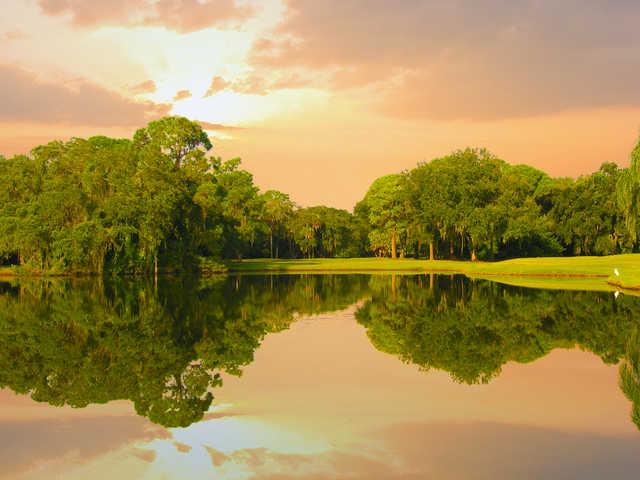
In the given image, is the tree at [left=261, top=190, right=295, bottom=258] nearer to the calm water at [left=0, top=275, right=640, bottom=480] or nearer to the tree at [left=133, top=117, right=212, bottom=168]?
the tree at [left=133, top=117, right=212, bottom=168]

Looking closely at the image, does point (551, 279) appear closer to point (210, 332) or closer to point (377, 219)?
point (210, 332)

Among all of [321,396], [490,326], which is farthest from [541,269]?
[321,396]

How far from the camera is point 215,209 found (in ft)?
221

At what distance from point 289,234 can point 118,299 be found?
268 feet

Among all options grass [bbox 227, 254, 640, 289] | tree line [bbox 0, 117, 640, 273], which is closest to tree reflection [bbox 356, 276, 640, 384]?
grass [bbox 227, 254, 640, 289]

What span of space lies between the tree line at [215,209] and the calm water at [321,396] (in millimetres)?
28648

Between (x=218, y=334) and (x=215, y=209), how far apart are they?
1853 inches

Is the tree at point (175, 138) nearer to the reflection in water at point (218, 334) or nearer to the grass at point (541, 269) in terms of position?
the grass at point (541, 269)

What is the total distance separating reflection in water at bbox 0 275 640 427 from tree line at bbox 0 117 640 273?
63.1ft

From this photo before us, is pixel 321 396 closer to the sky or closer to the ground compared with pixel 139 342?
closer to the ground

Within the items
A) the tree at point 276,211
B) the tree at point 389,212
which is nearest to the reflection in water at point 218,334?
the tree at point 389,212

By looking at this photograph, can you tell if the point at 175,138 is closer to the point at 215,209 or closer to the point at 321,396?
the point at 215,209

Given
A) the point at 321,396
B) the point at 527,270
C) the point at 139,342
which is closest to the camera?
the point at 321,396

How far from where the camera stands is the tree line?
57.2m
